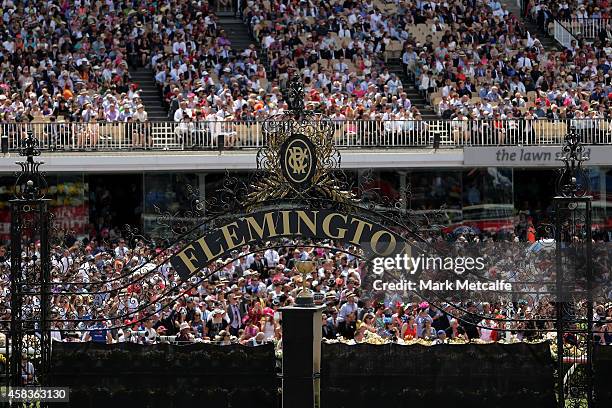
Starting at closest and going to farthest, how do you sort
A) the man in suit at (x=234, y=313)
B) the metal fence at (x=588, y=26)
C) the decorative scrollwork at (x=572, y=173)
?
1. the decorative scrollwork at (x=572, y=173)
2. the man in suit at (x=234, y=313)
3. the metal fence at (x=588, y=26)

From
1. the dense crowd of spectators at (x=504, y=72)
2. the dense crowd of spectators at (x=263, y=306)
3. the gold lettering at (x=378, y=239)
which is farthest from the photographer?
the dense crowd of spectators at (x=504, y=72)

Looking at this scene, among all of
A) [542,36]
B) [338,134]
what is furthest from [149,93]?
[542,36]

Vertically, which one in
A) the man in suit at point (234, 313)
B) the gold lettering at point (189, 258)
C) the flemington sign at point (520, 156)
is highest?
the flemington sign at point (520, 156)

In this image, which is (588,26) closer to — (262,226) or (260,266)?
(260,266)

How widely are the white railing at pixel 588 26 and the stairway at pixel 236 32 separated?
9239 mm

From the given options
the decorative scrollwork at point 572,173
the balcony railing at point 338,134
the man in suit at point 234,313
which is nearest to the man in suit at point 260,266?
the man in suit at point 234,313

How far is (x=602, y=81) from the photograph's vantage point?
1608 inches

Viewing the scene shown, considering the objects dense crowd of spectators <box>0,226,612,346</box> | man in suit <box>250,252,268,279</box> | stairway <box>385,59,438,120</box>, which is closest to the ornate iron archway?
dense crowd of spectators <box>0,226,612,346</box>

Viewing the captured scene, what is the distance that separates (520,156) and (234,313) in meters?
10.9

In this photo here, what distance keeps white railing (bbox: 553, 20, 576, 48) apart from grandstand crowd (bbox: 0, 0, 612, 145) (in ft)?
2.03

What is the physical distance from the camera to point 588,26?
150 ft

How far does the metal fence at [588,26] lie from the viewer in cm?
4550

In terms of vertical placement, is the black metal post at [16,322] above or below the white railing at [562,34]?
below

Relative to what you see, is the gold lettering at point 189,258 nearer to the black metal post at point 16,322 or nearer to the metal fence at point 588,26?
the black metal post at point 16,322
